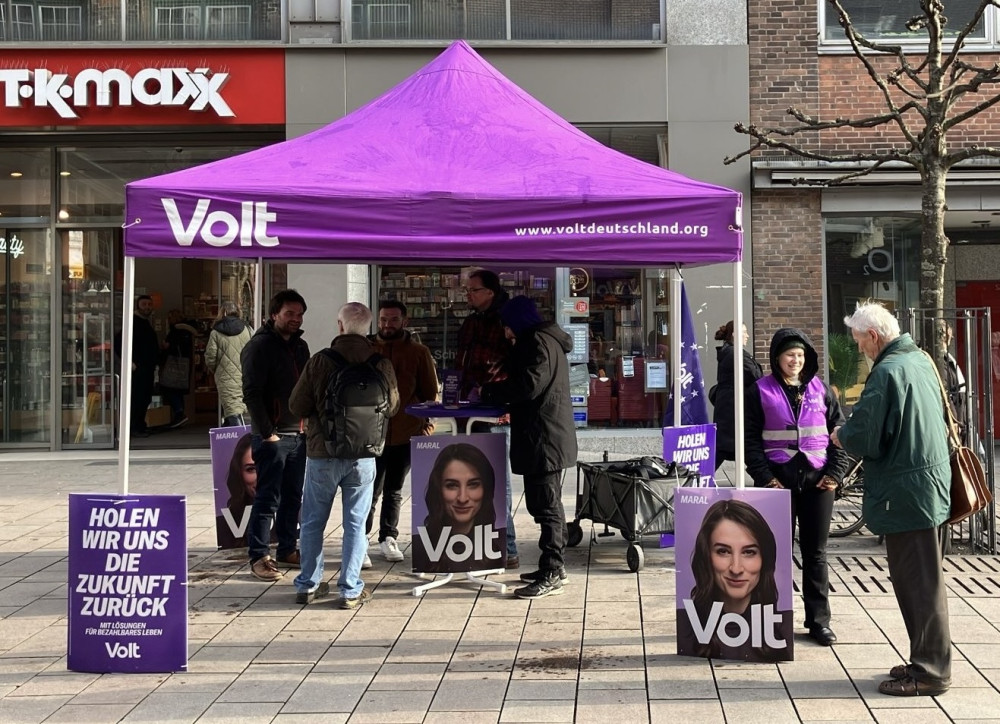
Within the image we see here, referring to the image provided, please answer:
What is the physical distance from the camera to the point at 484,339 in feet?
24.8

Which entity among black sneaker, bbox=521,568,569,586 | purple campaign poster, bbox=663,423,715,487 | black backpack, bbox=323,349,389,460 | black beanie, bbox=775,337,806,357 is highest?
black beanie, bbox=775,337,806,357

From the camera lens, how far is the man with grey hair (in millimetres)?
5012

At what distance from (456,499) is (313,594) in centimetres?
109

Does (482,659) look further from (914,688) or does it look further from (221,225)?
(221,225)

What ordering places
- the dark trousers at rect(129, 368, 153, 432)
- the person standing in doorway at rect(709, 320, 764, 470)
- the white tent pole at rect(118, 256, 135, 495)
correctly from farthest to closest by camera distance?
the dark trousers at rect(129, 368, 153, 432) < the person standing in doorway at rect(709, 320, 764, 470) < the white tent pole at rect(118, 256, 135, 495)

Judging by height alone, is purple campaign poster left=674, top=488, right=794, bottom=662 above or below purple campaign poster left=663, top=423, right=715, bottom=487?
below

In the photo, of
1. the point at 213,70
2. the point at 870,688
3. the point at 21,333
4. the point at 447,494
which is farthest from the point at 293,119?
the point at 870,688

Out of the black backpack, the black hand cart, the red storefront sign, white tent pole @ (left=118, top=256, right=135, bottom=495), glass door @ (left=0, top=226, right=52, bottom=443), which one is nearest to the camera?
white tent pole @ (left=118, top=256, right=135, bottom=495)

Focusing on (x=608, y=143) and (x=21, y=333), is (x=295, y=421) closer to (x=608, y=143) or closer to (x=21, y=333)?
(x=608, y=143)

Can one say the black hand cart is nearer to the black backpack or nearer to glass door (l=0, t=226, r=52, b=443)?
the black backpack

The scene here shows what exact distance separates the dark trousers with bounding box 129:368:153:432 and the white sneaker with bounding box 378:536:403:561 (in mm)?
8690

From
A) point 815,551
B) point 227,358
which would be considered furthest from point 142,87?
point 815,551

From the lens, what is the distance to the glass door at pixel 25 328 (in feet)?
48.6

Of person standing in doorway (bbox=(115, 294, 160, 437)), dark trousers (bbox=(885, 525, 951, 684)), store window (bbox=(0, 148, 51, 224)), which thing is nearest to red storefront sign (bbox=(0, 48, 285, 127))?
store window (bbox=(0, 148, 51, 224))
